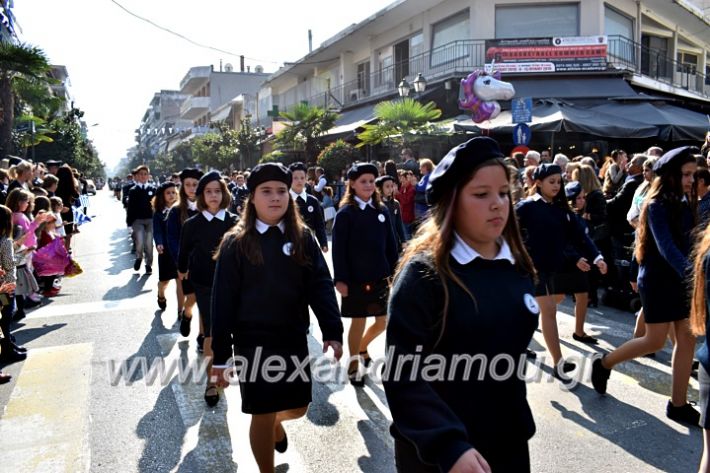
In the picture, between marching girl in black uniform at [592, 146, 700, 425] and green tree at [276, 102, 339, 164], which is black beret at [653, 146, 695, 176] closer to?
marching girl in black uniform at [592, 146, 700, 425]

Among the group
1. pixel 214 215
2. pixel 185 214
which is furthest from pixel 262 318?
pixel 185 214

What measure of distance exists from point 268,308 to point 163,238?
5.25 meters

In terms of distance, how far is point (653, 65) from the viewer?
77.7 feet

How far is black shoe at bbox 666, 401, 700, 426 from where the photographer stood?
432cm

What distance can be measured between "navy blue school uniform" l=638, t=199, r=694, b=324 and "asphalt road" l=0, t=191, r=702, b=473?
0.82m

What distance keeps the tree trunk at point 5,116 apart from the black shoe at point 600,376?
60.0ft

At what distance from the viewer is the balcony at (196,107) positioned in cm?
7100

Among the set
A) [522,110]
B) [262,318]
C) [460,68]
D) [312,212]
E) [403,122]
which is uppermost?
[460,68]

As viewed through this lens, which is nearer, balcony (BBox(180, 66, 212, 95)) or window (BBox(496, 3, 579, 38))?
window (BBox(496, 3, 579, 38))

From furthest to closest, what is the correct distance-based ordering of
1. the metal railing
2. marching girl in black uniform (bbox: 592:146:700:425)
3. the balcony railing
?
1. the metal railing
2. the balcony railing
3. marching girl in black uniform (bbox: 592:146:700:425)

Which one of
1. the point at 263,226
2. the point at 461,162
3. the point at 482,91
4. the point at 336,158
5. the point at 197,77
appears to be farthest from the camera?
the point at 197,77

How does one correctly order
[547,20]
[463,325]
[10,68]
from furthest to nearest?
[547,20] → [10,68] → [463,325]

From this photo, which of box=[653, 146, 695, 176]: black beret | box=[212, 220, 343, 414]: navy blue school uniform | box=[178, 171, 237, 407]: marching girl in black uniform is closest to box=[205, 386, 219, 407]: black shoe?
box=[178, 171, 237, 407]: marching girl in black uniform

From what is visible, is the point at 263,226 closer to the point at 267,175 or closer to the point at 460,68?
the point at 267,175
